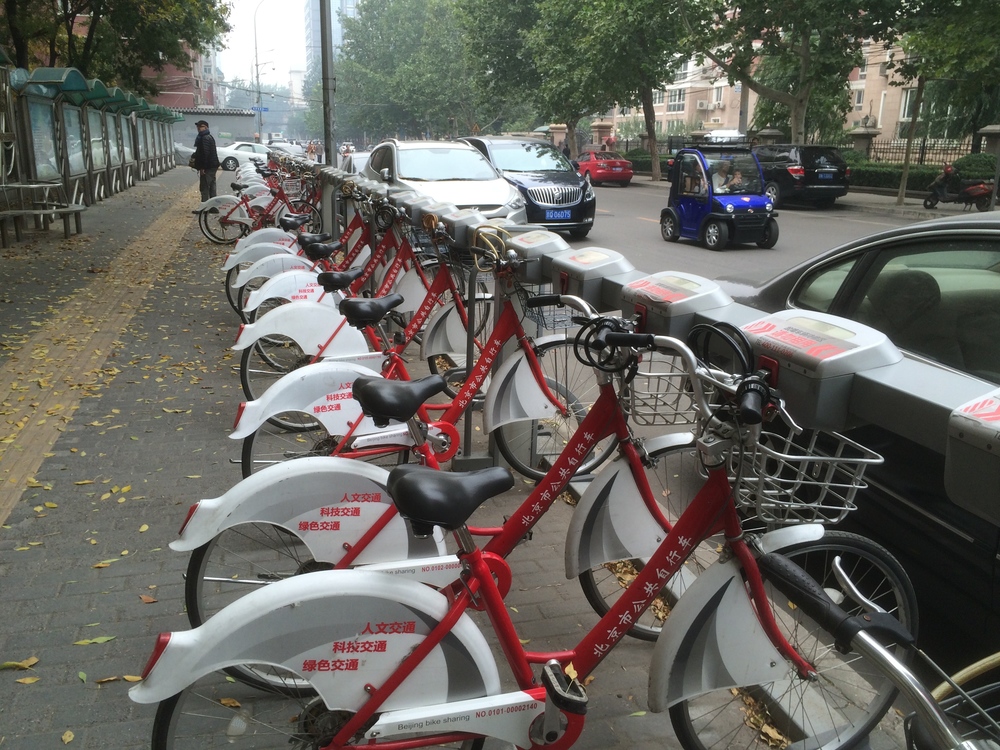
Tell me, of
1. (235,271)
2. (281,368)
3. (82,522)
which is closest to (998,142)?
(235,271)

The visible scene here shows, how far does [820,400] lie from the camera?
73.4 inches

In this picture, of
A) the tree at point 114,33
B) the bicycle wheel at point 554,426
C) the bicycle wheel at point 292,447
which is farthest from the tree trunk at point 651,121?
the bicycle wheel at point 292,447

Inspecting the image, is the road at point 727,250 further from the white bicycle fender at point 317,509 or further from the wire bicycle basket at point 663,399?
the white bicycle fender at point 317,509

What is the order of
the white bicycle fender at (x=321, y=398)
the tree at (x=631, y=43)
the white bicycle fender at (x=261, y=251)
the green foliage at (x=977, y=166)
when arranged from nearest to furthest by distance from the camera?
1. the white bicycle fender at (x=321, y=398)
2. the white bicycle fender at (x=261, y=251)
3. the green foliage at (x=977, y=166)
4. the tree at (x=631, y=43)

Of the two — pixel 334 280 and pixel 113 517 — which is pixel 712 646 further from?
pixel 113 517

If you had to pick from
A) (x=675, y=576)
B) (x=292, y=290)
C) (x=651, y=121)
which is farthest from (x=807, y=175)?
(x=675, y=576)

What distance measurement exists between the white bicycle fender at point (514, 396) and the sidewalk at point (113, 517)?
60 cm

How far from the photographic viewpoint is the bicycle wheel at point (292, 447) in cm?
366

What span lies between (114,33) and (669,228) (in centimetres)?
1693

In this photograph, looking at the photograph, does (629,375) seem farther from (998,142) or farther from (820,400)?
(998,142)

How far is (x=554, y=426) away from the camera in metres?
4.30

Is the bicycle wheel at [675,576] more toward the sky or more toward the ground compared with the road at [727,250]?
more toward the sky

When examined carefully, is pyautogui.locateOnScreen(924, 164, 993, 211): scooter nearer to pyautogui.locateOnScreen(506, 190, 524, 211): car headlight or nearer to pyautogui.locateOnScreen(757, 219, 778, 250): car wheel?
pyautogui.locateOnScreen(757, 219, 778, 250): car wheel

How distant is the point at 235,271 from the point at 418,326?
3935 millimetres
